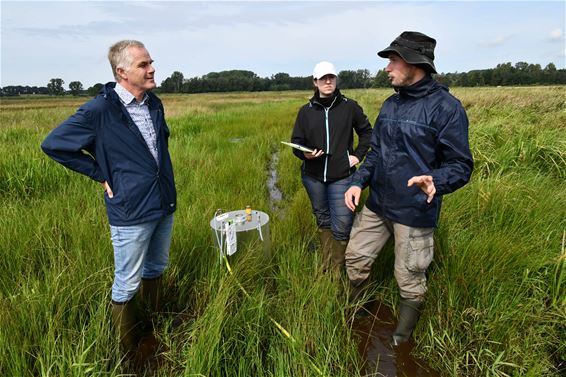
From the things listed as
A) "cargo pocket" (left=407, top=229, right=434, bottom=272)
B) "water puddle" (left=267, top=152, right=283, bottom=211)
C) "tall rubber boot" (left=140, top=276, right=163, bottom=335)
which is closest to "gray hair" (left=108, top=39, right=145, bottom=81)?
"tall rubber boot" (left=140, top=276, right=163, bottom=335)

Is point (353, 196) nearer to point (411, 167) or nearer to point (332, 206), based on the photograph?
point (411, 167)

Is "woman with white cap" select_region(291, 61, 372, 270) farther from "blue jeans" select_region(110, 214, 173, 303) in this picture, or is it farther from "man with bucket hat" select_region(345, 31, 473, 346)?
"blue jeans" select_region(110, 214, 173, 303)

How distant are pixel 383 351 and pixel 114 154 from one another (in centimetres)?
224

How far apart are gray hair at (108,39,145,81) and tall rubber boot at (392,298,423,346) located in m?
2.36

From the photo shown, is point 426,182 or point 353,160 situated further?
point 353,160

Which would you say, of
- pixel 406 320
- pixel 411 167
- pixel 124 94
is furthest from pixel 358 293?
pixel 124 94

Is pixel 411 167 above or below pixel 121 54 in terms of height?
below

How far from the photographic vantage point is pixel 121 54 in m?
1.70

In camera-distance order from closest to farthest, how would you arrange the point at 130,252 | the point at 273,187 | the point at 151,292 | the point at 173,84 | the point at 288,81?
1. the point at 130,252
2. the point at 151,292
3. the point at 273,187
4. the point at 173,84
5. the point at 288,81

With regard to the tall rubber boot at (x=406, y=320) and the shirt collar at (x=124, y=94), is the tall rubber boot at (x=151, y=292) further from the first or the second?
the tall rubber boot at (x=406, y=320)

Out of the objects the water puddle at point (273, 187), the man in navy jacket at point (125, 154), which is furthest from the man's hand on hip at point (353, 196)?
the water puddle at point (273, 187)

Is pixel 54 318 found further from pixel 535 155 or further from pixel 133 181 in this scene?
pixel 535 155

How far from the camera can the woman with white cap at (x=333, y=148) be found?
9.34 feet

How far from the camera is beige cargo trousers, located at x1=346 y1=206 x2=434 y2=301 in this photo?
2074mm
